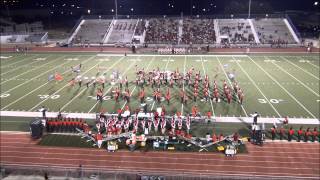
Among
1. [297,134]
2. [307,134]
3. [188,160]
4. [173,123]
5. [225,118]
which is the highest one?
[173,123]

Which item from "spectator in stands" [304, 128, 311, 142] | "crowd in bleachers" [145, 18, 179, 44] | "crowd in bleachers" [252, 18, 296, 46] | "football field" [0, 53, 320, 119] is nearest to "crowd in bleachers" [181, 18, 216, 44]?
"crowd in bleachers" [145, 18, 179, 44]

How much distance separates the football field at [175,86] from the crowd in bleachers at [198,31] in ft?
33.2

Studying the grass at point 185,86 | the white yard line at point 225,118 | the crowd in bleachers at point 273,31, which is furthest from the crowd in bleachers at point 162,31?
the white yard line at point 225,118

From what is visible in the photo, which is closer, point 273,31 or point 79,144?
point 79,144

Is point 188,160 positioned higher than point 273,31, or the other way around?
point 273,31

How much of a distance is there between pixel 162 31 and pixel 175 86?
94.7 feet

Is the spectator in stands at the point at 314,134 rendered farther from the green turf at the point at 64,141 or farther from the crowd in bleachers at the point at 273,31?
the crowd in bleachers at the point at 273,31

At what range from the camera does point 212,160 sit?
13742 millimetres

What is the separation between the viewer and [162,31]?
52.4 meters

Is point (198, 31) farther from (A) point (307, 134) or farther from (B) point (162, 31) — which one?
(A) point (307, 134)

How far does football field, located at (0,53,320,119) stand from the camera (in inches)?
799

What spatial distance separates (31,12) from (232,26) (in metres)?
42.2

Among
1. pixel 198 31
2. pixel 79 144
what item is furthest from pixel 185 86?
pixel 198 31

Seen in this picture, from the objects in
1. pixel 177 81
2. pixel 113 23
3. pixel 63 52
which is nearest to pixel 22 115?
pixel 177 81
